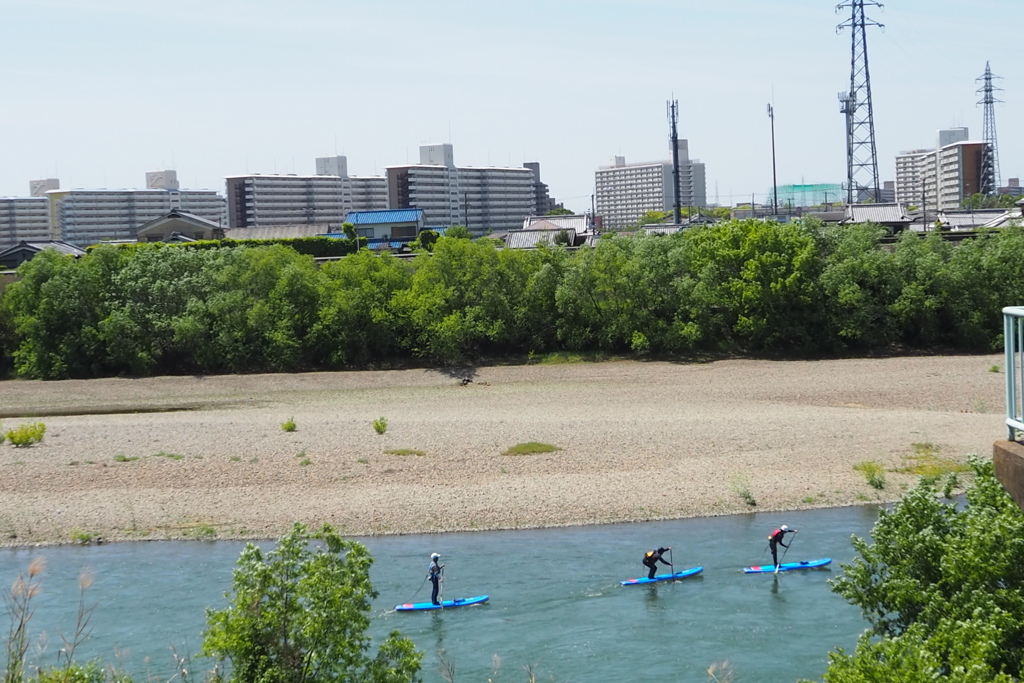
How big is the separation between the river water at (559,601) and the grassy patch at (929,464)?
2.78 metres


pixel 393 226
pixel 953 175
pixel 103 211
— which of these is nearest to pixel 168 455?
pixel 393 226

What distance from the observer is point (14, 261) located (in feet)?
217

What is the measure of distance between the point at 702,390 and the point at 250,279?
22706 mm

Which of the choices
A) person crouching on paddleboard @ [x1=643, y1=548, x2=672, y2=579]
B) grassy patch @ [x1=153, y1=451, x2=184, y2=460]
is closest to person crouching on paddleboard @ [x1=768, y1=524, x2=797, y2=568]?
person crouching on paddleboard @ [x1=643, y1=548, x2=672, y2=579]

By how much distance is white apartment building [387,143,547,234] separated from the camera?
14362 cm

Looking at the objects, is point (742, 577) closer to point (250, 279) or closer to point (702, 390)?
point (702, 390)

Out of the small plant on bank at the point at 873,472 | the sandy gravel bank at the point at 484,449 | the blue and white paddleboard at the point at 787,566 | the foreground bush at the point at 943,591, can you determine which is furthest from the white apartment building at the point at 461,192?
the foreground bush at the point at 943,591

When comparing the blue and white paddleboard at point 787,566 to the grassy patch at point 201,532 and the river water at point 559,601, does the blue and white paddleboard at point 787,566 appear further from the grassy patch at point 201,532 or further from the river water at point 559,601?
the grassy patch at point 201,532

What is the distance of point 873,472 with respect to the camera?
24.1 m

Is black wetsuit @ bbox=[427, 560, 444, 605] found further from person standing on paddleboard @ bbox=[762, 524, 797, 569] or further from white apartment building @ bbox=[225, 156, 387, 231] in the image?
white apartment building @ bbox=[225, 156, 387, 231]

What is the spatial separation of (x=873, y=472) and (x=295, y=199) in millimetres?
133935

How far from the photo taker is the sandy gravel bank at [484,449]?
22938 millimetres

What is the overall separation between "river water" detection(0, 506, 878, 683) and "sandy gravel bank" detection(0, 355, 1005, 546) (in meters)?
1.25

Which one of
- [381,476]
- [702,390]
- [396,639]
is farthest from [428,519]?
[702,390]
